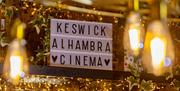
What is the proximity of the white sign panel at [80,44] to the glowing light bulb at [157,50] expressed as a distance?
1.45 m

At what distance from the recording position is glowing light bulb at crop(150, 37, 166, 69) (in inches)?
96.0

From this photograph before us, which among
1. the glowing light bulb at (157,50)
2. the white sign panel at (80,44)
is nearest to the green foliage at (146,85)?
the white sign panel at (80,44)

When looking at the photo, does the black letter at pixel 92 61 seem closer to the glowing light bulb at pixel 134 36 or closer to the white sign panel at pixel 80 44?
the white sign panel at pixel 80 44

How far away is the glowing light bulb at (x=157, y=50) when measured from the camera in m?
2.44

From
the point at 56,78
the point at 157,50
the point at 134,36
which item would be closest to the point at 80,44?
the point at 56,78

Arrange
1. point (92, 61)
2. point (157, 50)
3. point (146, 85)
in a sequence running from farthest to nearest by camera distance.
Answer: point (146, 85) → point (92, 61) → point (157, 50)

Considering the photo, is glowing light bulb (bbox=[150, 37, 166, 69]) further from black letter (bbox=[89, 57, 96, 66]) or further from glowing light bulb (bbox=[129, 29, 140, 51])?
black letter (bbox=[89, 57, 96, 66])

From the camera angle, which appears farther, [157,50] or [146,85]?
[146,85]

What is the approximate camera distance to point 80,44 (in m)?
3.98

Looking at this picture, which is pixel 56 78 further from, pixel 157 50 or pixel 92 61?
pixel 157 50

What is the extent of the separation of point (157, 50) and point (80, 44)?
5.10 feet

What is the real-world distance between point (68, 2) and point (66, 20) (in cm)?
47

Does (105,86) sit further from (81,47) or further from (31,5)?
(31,5)

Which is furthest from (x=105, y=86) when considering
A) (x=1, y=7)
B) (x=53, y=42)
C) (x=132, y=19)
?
(x=132, y=19)
